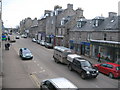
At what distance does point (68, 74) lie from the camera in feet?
58.4

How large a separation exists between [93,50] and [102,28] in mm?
4510

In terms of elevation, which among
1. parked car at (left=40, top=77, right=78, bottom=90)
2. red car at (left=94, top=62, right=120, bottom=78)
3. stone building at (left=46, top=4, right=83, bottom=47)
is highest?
stone building at (left=46, top=4, right=83, bottom=47)

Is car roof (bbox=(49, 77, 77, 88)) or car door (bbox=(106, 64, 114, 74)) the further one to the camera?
car door (bbox=(106, 64, 114, 74))

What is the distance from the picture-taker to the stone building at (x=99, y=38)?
77.5 feet

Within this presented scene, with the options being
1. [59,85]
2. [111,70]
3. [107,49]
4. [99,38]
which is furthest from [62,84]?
[99,38]

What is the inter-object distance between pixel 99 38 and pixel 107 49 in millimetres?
2895

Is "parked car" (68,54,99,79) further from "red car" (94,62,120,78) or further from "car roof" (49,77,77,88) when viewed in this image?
"car roof" (49,77,77,88)

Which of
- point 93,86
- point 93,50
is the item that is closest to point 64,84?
point 93,86

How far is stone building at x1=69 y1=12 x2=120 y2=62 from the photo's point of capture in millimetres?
23623

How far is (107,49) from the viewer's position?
82.4 ft

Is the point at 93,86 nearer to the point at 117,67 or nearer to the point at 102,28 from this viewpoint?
the point at 117,67

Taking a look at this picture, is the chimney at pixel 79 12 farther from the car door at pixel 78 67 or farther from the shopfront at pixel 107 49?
the car door at pixel 78 67

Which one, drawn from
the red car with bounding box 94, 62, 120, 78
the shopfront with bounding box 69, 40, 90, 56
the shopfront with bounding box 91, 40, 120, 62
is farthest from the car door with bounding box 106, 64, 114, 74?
the shopfront with bounding box 69, 40, 90, 56

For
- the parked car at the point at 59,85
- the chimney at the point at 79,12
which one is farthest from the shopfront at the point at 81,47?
the parked car at the point at 59,85
